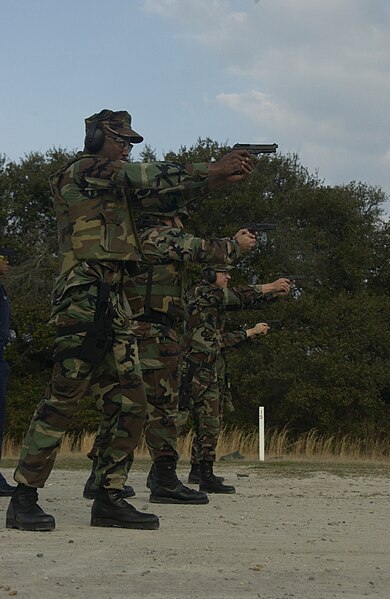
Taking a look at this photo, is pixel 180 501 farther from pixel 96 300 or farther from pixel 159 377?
pixel 96 300

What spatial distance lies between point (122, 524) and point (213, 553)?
3.44 ft

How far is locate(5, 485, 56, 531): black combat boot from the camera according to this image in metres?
5.81

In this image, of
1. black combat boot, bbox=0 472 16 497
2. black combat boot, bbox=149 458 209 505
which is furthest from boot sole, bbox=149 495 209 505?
black combat boot, bbox=0 472 16 497

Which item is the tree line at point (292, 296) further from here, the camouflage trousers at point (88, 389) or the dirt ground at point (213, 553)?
the camouflage trousers at point (88, 389)

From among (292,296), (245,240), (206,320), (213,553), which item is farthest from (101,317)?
(292,296)

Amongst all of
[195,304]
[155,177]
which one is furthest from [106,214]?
[195,304]

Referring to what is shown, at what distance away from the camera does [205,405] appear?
948cm

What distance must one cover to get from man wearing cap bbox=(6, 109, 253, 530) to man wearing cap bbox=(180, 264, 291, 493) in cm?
306

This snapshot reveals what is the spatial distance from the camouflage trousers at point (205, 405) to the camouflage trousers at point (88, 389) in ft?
10.7

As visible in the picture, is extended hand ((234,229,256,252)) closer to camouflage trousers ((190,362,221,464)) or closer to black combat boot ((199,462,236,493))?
camouflage trousers ((190,362,221,464))

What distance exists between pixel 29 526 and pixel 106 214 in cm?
181

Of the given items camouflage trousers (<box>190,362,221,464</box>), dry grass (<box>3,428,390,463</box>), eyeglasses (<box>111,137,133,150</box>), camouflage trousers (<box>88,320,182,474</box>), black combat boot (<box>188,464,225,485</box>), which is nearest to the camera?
eyeglasses (<box>111,137,133,150</box>)

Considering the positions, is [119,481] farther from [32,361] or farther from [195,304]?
[32,361]

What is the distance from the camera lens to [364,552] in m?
5.53
